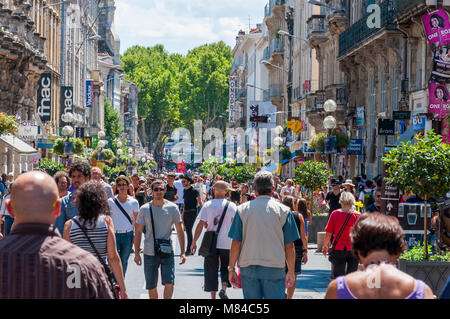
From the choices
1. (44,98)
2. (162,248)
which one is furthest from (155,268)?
(44,98)

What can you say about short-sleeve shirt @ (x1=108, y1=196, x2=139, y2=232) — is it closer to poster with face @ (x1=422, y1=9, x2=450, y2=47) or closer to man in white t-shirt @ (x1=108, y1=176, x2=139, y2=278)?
man in white t-shirt @ (x1=108, y1=176, x2=139, y2=278)

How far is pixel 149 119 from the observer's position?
131 meters

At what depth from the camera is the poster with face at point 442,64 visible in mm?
23891

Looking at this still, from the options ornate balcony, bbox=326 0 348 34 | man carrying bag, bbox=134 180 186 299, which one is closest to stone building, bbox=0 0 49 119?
ornate balcony, bbox=326 0 348 34

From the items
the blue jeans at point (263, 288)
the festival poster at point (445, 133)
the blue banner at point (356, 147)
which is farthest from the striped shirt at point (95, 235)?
the blue banner at point (356, 147)

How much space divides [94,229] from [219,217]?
3862mm

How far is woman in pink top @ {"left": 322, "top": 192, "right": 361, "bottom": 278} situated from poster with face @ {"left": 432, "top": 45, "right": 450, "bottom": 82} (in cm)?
1301

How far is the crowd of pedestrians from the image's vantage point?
4105mm

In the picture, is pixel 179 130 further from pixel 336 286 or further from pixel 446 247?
pixel 336 286

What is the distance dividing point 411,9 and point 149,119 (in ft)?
345

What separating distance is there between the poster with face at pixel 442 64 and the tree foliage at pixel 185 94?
100972 millimetres

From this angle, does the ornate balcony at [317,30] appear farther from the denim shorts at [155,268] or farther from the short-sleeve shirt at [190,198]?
the denim shorts at [155,268]

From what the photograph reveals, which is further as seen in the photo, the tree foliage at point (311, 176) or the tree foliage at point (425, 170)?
the tree foliage at point (311, 176)

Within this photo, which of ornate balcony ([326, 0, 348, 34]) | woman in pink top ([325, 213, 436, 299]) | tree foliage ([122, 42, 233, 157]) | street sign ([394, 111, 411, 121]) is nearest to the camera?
woman in pink top ([325, 213, 436, 299])
